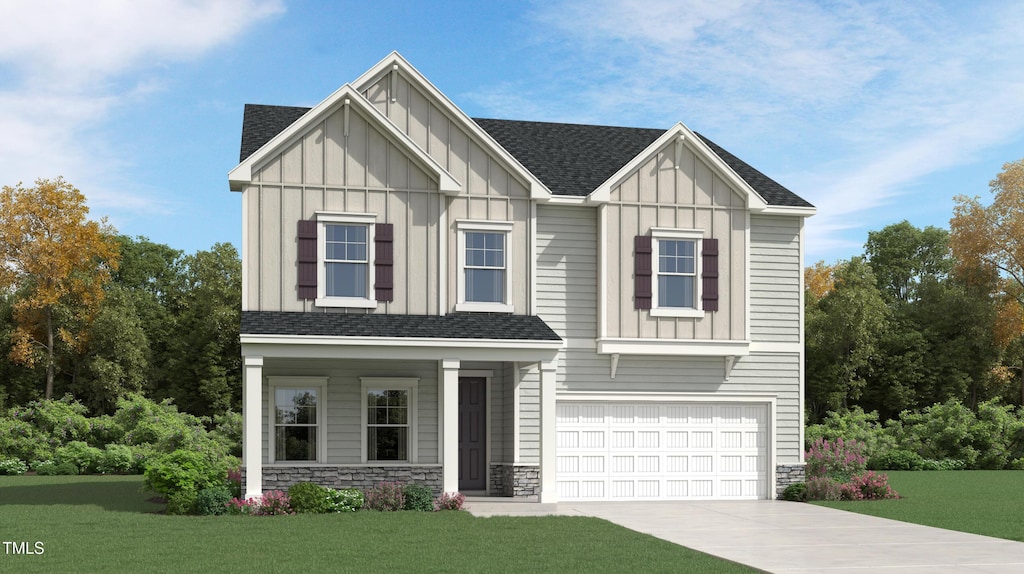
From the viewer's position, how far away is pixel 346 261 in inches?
848

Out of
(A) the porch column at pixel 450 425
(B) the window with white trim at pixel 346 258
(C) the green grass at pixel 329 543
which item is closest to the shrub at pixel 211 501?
(C) the green grass at pixel 329 543

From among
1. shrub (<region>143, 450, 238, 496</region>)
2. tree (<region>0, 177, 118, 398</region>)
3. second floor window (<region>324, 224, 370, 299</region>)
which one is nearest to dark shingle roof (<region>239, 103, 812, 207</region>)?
second floor window (<region>324, 224, 370, 299</region>)

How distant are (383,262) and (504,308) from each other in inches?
105

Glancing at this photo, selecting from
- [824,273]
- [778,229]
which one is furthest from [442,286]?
[824,273]

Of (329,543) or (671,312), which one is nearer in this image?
(329,543)

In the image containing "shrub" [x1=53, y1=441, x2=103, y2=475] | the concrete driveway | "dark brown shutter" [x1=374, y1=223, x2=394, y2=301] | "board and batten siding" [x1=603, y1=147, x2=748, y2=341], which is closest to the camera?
the concrete driveway

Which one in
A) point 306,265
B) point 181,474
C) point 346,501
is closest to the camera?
point 181,474

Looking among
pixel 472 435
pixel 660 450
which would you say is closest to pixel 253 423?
pixel 472 435

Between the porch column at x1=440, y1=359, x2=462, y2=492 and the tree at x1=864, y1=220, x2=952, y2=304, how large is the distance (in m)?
45.5

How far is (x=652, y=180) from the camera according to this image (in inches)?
918

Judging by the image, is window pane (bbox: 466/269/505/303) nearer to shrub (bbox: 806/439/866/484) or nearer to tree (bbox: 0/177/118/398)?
shrub (bbox: 806/439/866/484)

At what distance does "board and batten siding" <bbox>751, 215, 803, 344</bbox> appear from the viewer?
78.4 feet

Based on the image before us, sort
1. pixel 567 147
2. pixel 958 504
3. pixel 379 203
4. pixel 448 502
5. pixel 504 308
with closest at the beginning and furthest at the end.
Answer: pixel 448 502 < pixel 379 203 < pixel 958 504 < pixel 504 308 < pixel 567 147

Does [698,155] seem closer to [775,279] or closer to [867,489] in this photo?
[775,279]
